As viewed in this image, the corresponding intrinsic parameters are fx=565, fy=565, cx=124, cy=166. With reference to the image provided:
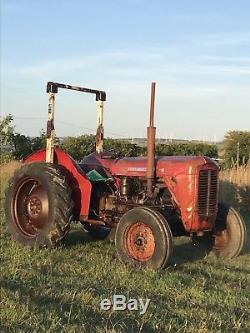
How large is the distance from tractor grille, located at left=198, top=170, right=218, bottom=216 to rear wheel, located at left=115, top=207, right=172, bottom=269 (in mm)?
727

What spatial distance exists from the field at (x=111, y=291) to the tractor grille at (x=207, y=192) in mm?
697

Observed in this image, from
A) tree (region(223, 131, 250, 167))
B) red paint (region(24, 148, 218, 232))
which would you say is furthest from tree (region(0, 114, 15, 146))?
red paint (region(24, 148, 218, 232))

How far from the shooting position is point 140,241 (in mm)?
6941

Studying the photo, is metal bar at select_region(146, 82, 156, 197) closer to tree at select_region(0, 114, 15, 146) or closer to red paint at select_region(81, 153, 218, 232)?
red paint at select_region(81, 153, 218, 232)

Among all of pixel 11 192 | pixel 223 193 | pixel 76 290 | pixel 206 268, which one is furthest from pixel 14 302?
pixel 223 193

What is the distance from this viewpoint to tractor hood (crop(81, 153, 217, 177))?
7152mm

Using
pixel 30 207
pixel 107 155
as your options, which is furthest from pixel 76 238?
pixel 107 155

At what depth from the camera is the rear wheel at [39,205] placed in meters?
7.50

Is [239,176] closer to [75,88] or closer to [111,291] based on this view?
[75,88]

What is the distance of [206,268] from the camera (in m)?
6.93

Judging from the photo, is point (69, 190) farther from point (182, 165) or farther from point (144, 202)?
point (182, 165)

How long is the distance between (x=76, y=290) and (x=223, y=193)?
8.79m

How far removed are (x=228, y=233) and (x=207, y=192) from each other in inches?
34.2

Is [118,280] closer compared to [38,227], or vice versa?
[118,280]
